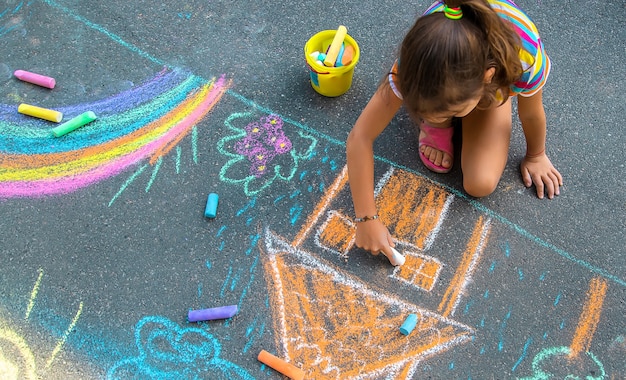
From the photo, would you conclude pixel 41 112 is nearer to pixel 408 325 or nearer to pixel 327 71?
pixel 327 71

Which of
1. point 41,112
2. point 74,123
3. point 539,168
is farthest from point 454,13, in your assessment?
point 41,112

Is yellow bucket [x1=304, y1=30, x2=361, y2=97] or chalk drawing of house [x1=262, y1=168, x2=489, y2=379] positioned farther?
yellow bucket [x1=304, y1=30, x2=361, y2=97]

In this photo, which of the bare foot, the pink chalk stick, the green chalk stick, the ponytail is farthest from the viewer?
the pink chalk stick

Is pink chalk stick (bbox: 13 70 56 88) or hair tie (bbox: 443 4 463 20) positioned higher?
hair tie (bbox: 443 4 463 20)

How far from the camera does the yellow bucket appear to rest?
2.17 meters

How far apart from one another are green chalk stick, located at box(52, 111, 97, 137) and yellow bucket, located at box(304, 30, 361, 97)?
35.6 inches

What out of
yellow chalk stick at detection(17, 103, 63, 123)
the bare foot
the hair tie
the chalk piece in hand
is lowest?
yellow chalk stick at detection(17, 103, 63, 123)

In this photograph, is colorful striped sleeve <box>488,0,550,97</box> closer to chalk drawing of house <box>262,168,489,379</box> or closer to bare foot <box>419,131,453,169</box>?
bare foot <box>419,131,453,169</box>

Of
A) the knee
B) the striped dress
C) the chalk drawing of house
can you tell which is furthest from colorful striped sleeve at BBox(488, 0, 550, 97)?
the chalk drawing of house

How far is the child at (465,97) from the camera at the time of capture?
1.39 metres

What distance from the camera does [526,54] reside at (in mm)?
1688

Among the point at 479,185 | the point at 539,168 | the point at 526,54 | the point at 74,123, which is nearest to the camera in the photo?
the point at 526,54

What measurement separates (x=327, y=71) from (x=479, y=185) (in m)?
0.72

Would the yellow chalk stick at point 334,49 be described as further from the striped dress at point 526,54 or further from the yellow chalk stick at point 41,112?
the yellow chalk stick at point 41,112
